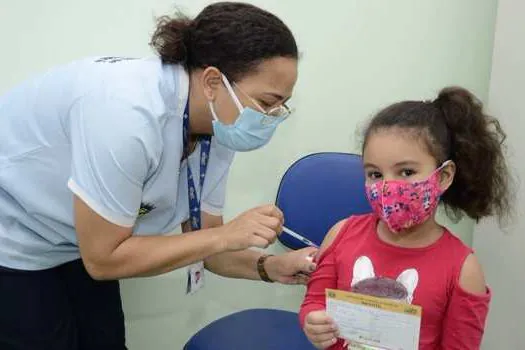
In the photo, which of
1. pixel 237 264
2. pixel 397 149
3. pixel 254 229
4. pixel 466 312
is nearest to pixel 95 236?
pixel 254 229

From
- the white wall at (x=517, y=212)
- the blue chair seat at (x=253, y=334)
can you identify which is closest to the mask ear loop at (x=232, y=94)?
the blue chair seat at (x=253, y=334)

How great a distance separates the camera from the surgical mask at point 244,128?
122cm

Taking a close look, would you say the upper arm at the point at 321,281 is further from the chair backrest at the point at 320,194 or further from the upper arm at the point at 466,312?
the chair backrest at the point at 320,194

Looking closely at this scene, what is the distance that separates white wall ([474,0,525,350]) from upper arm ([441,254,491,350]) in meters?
0.71

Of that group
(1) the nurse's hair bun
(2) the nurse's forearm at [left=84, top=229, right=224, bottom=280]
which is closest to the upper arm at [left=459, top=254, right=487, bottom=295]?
(2) the nurse's forearm at [left=84, top=229, right=224, bottom=280]

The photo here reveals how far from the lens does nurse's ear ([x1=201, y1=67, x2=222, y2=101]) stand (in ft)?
3.90

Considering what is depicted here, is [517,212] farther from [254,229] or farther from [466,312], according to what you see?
[254,229]

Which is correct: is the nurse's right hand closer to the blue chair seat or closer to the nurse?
the nurse

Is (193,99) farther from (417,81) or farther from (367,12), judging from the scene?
(417,81)

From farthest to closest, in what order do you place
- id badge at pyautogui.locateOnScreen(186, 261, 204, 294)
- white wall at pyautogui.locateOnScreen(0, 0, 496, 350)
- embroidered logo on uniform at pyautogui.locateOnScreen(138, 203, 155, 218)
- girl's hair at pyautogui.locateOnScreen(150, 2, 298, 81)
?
white wall at pyautogui.locateOnScreen(0, 0, 496, 350)
id badge at pyautogui.locateOnScreen(186, 261, 204, 294)
embroidered logo on uniform at pyautogui.locateOnScreen(138, 203, 155, 218)
girl's hair at pyautogui.locateOnScreen(150, 2, 298, 81)

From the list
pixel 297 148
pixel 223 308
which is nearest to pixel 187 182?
pixel 297 148

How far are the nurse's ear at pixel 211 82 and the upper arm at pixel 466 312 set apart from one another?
2.18 ft

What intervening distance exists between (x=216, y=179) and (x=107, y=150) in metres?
0.47

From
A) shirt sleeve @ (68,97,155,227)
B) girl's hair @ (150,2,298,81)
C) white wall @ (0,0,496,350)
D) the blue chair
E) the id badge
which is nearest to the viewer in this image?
shirt sleeve @ (68,97,155,227)
